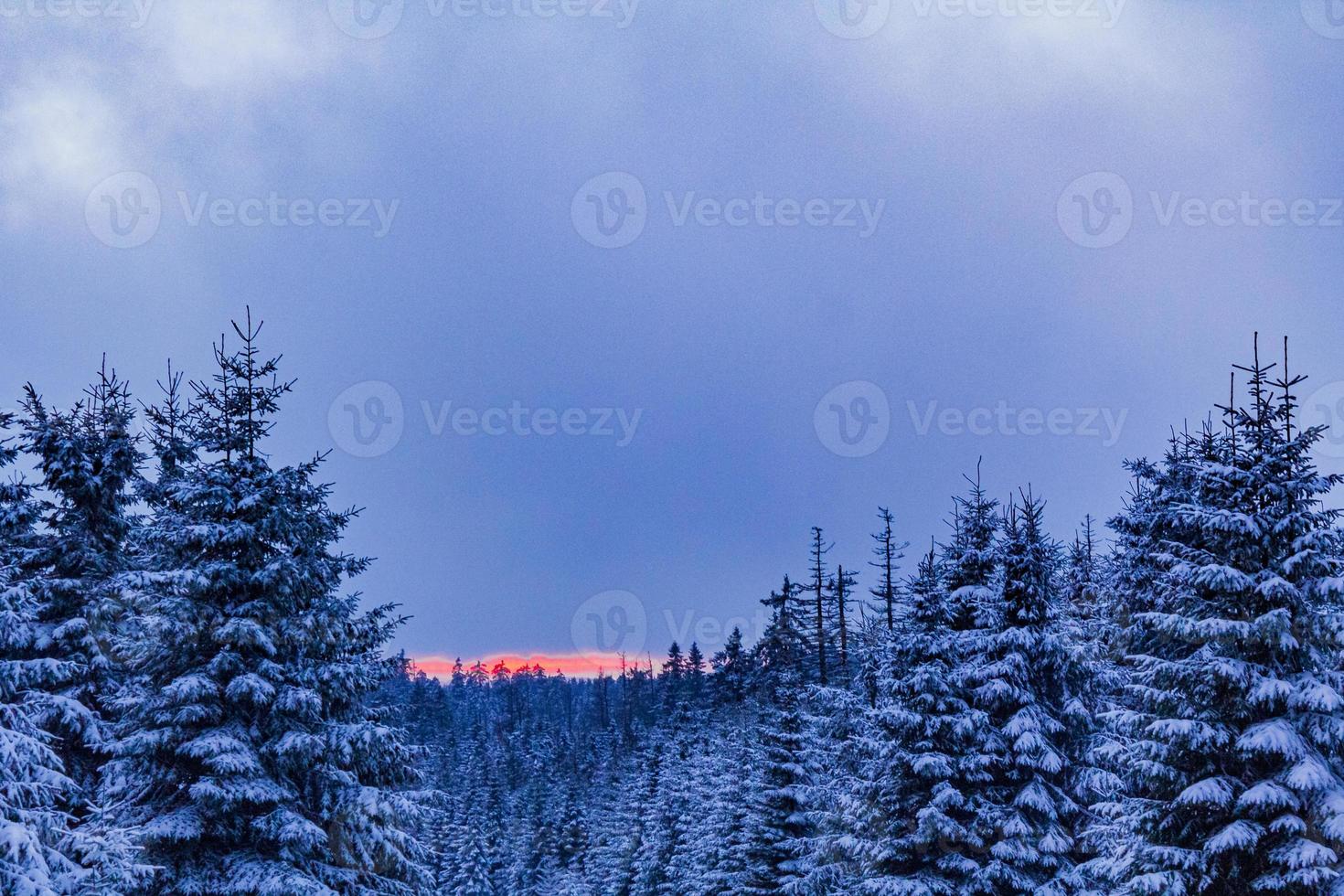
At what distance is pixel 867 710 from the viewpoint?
2022cm

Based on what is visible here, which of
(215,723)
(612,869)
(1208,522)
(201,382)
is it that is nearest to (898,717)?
(1208,522)

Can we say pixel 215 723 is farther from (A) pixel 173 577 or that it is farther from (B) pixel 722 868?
(B) pixel 722 868

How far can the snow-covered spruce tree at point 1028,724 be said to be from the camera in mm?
17250

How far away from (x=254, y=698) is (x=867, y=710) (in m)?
12.9

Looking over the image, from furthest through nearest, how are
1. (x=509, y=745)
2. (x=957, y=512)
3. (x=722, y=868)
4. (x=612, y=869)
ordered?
(x=509, y=745)
(x=612, y=869)
(x=722, y=868)
(x=957, y=512)

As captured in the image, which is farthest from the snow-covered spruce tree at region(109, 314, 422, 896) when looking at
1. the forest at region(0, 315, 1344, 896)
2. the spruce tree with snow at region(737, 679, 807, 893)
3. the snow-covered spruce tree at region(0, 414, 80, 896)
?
the spruce tree with snow at region(737, 679, 807, 893)

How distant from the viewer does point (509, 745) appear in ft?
337

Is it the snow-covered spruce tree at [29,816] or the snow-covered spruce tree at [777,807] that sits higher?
the snow-covered spruce tree at [29,816]

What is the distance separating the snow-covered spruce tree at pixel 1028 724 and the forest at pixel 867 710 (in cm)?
7

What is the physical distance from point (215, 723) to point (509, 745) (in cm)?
9463

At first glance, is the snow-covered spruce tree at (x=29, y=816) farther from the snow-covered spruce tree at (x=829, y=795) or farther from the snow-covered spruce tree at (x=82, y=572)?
the snow-covered spruce tree at (x=829, y=795)

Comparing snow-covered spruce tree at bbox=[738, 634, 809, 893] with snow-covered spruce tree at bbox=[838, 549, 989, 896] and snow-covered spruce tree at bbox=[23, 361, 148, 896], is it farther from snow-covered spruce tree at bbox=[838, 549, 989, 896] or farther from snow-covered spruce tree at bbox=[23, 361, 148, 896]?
snow-covered spruce tree at bbox=[23, 361, 148, 896]

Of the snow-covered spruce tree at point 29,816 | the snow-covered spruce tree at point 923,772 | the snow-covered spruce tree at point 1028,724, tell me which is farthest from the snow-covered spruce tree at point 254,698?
the snow-covered spruce tree at point 1028,724

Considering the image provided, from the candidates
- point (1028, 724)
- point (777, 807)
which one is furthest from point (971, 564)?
point (777, 807)
